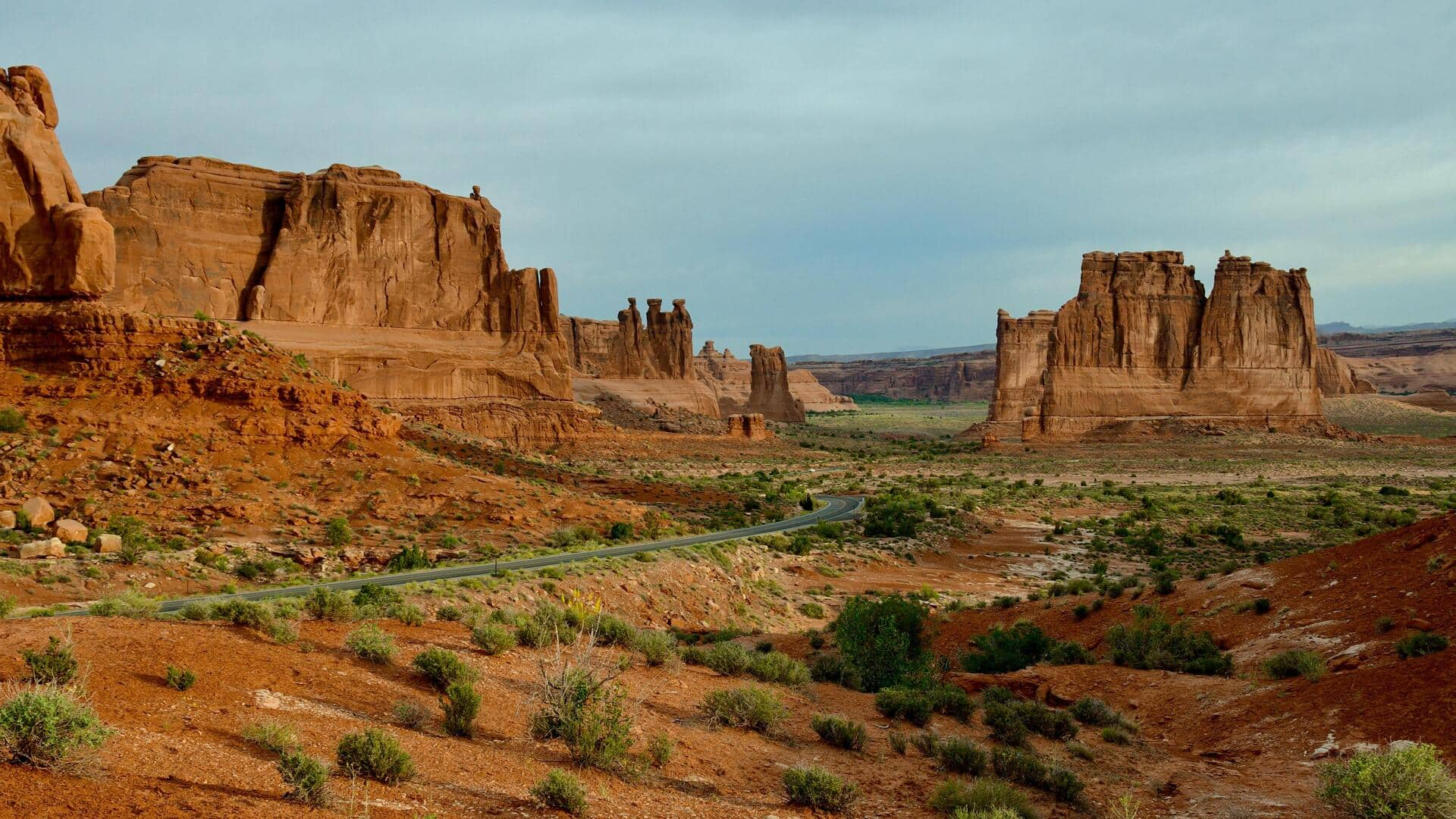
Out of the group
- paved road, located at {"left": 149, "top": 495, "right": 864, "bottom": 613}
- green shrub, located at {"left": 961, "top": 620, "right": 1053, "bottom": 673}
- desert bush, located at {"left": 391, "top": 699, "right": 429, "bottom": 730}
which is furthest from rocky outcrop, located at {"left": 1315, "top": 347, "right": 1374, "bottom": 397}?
desert bush, located at {"left": 391, "top": 699, "right": 429, "bottom": 730}

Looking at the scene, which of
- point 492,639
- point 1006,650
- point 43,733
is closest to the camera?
point 43,733

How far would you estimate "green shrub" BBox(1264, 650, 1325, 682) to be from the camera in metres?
14.6

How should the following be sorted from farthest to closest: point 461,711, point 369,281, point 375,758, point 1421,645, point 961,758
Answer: point 369,281 → point 1421,645 → point 961,758 → point 461,711 → point 375,758

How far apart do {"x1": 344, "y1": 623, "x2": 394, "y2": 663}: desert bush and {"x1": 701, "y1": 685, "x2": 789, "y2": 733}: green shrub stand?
453cm

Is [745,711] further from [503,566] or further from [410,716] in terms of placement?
[503,566]

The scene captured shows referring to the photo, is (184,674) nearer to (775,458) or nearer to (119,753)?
(119,753)

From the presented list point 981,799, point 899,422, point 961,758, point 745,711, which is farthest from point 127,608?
point 899,422

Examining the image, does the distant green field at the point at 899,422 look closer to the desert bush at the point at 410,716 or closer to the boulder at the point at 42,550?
the boulder at the point at 42,550

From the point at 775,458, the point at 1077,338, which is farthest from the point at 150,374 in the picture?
the point at 1077,338

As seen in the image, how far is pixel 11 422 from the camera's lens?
83.5 feet

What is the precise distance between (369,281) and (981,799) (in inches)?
2139

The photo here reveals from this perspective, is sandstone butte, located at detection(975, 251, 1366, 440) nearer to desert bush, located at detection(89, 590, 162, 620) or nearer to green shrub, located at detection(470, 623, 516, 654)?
green shrub, located at detection(470, 623, 516, 654)

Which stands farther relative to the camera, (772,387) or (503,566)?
(772,387)

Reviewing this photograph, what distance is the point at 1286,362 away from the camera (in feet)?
293
